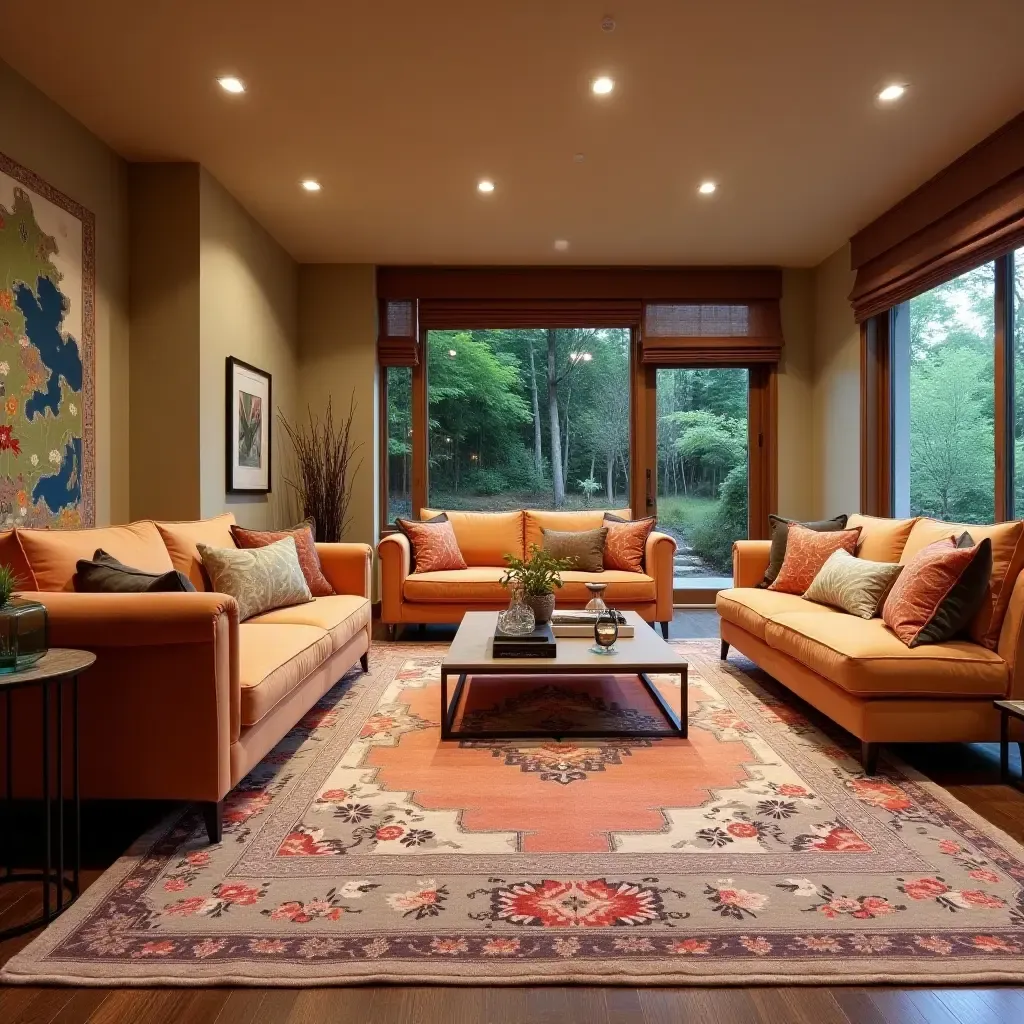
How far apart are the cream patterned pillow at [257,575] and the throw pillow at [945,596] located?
258 cm

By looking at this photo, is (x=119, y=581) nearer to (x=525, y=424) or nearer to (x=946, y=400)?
(x=525, y=424)

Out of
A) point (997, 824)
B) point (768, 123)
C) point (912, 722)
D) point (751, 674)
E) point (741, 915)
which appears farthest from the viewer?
point (751, 674)

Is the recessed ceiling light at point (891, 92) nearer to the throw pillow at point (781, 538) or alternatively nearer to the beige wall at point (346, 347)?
the throw pillow at point (781, 538)

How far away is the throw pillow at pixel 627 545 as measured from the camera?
491 centimetres

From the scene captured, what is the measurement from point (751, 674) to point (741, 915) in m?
2.39

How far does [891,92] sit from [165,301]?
380 cm

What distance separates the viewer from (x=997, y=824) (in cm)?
214

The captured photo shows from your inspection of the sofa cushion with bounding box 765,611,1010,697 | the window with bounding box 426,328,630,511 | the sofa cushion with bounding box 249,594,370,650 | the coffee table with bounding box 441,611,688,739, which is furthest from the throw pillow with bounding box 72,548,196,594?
the window with bounding box 426,328,630,511

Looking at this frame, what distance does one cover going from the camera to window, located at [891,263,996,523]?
3.97 m

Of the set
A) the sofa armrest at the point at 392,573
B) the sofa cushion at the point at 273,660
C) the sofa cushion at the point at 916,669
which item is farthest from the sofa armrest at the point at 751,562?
the sofa cushion at the point at 273,660

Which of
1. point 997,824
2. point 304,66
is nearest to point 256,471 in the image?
point 304,66

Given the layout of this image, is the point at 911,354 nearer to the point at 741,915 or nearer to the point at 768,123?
the point at 768,123

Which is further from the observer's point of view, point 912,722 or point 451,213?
point 451,213

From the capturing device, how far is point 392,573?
4.67 m
